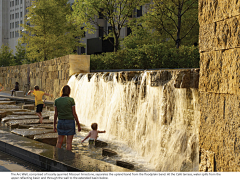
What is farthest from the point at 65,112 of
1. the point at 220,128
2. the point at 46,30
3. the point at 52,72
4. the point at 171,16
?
the point at 46,30

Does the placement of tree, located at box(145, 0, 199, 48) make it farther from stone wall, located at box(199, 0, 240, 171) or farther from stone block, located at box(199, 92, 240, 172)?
stone block, located at box(199, 92, 240, 172)

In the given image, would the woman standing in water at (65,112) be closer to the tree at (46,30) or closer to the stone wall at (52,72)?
the stone wall at (52,72)

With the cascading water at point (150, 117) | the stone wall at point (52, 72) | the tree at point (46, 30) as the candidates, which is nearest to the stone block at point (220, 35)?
the cascading water at point (150, 117)

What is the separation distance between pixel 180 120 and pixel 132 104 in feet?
8.81

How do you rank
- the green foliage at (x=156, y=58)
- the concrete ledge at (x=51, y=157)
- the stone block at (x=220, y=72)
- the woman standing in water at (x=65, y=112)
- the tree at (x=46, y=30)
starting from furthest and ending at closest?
the tree at (x=46, y=30) < the green foliage at (x=156, y=58) < the woman standing in water at (x=65, y=112) < the concrete ledge at (x=51, y=157) < the stone block at (x=220, y=72)

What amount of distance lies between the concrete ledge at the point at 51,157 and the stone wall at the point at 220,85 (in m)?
1.38

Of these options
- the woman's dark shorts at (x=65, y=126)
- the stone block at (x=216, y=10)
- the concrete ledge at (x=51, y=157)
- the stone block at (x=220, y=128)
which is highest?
the stone block at (x=216, y=10)

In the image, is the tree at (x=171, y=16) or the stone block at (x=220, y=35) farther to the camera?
the tree at (x=171, y=16)

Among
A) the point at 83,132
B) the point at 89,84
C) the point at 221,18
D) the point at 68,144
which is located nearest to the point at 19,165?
the point at 68,144

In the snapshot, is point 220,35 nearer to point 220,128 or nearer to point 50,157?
point 220,128

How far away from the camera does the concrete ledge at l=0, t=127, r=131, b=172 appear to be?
462cm

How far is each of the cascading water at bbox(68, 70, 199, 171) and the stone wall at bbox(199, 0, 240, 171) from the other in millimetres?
2388

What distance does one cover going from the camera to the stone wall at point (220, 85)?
11.5 ft

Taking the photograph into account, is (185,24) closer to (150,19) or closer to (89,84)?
(150,19)
